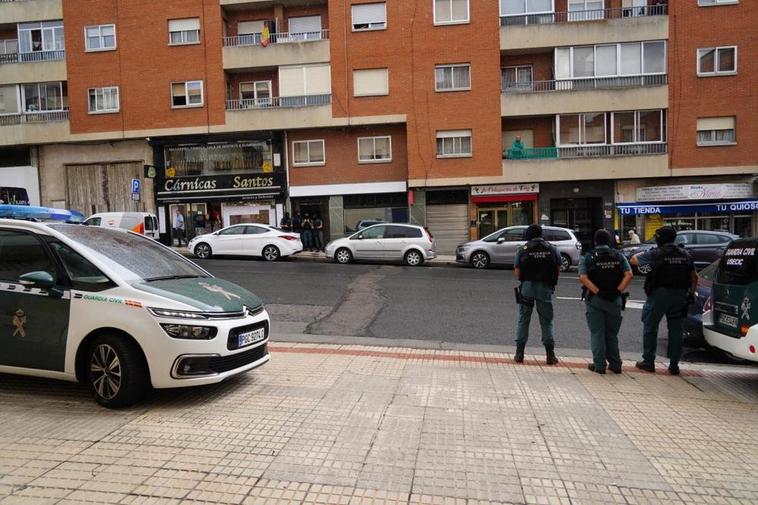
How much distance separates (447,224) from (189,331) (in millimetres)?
20444

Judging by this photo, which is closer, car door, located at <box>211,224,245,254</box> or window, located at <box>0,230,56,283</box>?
window, located at <box>0,230,56,283</box>

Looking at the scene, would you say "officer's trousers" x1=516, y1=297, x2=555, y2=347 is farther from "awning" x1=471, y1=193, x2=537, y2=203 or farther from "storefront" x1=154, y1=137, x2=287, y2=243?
"storefront" x1=154, y1=137, x2=287, y2=243

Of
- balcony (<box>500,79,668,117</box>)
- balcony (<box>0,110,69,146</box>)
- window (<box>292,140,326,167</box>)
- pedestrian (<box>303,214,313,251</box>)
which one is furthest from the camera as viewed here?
balcony (<box>0,110,69,146</box>)

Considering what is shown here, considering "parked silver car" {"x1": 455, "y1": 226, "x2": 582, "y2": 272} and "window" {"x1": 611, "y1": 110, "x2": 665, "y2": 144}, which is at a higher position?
"window" {"x1": 611, "y1": 110, "x2": 665, "y2": 144}

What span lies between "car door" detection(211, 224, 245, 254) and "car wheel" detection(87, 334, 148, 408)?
14.5m

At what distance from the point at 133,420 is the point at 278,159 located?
2179 cm

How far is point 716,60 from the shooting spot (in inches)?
891

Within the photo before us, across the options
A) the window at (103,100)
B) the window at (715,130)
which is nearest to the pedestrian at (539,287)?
the window at (715,130)

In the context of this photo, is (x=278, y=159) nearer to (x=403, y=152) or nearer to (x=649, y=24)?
(x=403, y=152)

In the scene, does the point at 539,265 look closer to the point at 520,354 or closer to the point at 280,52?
the point at 520,354

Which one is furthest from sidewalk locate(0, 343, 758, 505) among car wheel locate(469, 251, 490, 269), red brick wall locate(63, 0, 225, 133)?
red brick wall locate(63, 0, 225, 133)

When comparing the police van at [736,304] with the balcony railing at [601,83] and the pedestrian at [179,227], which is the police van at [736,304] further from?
the pedestrian at [179,227]

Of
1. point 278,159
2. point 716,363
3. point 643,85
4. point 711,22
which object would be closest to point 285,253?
point 278,159

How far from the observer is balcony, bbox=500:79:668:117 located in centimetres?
2291
